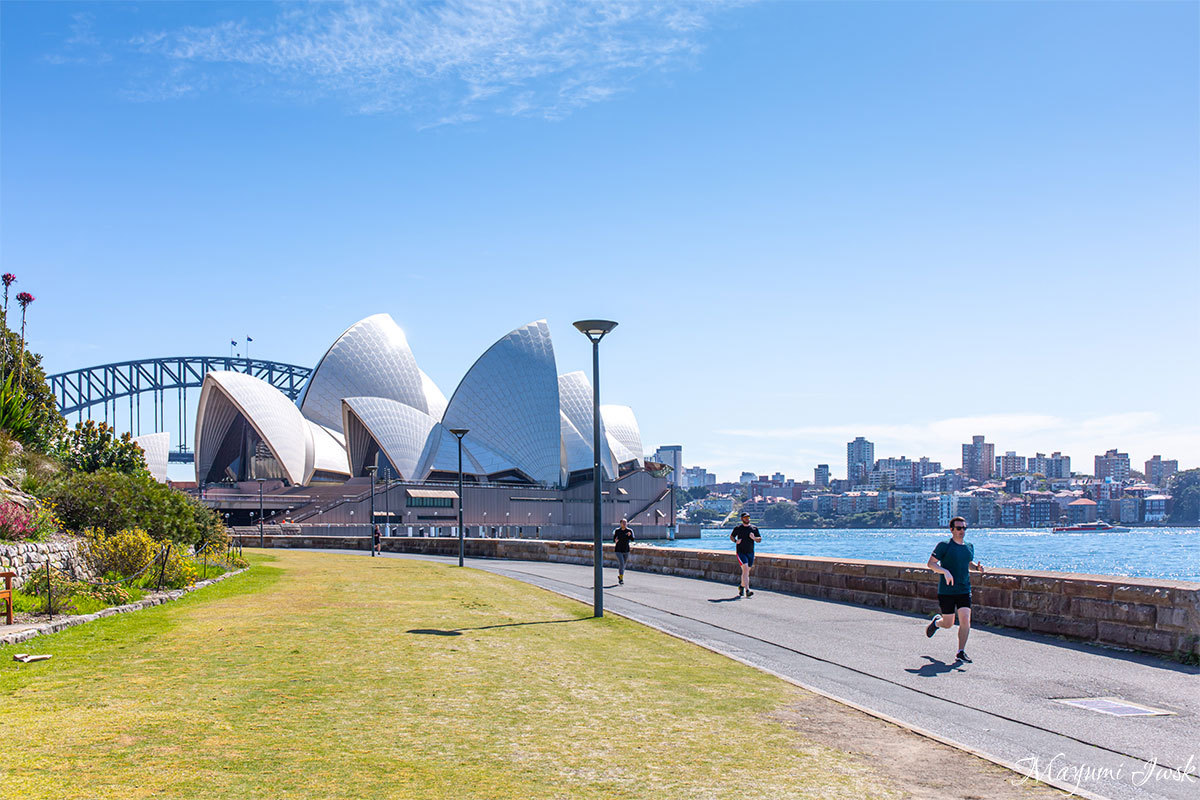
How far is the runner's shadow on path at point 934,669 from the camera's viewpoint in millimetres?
9945

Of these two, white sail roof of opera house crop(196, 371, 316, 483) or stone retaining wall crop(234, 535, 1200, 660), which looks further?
white sail roof of opera house crop(196, 371, 316, 483)

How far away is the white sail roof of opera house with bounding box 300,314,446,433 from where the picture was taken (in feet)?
304

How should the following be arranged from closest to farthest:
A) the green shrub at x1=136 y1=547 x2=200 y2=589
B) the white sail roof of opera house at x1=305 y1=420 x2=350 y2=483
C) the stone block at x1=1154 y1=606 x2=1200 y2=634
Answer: the stone block at x1=1154 y1=606 x2=1200 y2=634 < the green shrub at x1=136 y1=547 x2=200 y2=589 < the white sail roof of opera house at x1=305 y1=420 x2=350 y2=483

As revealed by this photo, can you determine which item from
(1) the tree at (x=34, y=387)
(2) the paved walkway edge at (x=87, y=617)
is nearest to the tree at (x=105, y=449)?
(1) the tree at (x=34, y=387)

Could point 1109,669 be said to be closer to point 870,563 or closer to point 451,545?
point 870,563

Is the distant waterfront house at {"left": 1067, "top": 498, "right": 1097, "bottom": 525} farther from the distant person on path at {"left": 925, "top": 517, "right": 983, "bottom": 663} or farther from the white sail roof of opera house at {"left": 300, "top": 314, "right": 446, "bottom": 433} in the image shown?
the distant person on path at {"left": 925, "top": 517, "right": 983, "bottom": 663}

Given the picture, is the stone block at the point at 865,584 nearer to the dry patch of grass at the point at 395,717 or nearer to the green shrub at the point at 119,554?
the dry patch of grass at the point at 395,717

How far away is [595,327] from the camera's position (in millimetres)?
16078

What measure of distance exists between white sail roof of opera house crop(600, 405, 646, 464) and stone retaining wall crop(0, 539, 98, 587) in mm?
103701

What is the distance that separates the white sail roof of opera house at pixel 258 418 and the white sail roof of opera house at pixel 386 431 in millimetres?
4200

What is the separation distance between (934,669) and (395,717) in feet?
19.3

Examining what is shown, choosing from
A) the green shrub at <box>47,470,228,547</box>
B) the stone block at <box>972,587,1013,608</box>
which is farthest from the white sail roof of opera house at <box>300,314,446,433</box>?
the stone block at <box>972,587,1013,608</box>

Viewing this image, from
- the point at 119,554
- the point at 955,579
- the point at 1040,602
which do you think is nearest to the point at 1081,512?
the point at 1040,602

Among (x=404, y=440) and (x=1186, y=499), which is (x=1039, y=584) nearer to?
(x=404, y=440)
